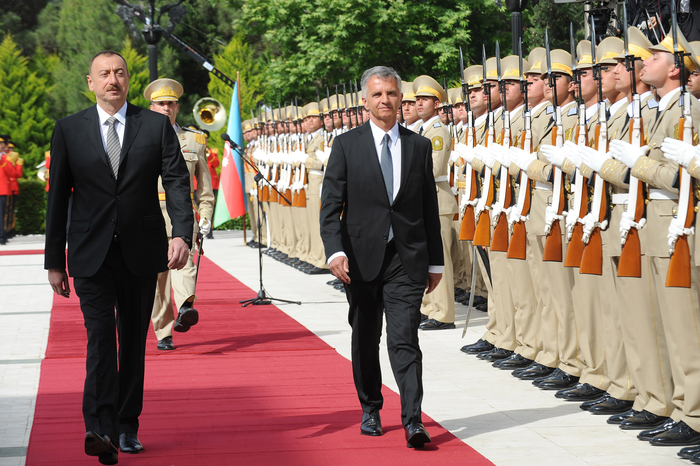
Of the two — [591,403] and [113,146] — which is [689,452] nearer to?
[591,403]

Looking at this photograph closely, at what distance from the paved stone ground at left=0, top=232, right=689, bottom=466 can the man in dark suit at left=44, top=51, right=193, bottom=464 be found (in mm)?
633

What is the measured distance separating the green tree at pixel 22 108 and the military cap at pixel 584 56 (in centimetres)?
2942

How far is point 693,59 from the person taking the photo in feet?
17.6

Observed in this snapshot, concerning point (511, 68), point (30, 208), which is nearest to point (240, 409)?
point (511, 68)

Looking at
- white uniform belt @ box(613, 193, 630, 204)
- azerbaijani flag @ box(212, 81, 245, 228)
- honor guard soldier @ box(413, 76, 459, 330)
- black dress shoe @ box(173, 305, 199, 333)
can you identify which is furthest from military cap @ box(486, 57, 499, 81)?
azerbaijani flag @ box(212, 81, 245, 228)

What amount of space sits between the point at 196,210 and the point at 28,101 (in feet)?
92.0

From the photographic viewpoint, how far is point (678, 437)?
5.27 metres

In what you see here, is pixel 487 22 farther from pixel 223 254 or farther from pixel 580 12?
pixel 223 254

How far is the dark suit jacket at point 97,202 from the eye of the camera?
16.5 feet

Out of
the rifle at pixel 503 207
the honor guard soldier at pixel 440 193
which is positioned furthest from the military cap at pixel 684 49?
the honor guard soldier at pixel 440 193

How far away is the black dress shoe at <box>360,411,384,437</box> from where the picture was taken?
18.1 ft

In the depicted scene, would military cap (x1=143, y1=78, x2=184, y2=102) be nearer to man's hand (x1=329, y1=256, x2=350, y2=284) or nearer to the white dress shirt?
the white dress shirt

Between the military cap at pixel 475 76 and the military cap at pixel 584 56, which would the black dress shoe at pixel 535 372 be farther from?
the military cap at pixel 475 76

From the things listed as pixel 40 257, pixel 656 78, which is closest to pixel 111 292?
pixel 656 78
